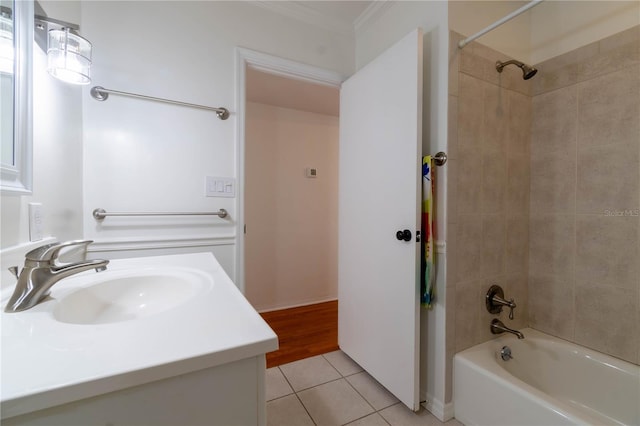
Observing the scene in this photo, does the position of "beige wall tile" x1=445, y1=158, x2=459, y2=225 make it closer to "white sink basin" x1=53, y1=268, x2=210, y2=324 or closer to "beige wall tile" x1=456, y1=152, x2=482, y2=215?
"beige wall tile" x1=456, y1=152, x2=482, y2=215

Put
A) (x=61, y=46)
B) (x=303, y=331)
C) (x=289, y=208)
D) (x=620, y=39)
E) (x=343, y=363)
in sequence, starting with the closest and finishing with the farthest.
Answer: (x=61, y=46), (x=620, y=39), (x=343, y=363), (x=303, y=331), (x=289, y=208)

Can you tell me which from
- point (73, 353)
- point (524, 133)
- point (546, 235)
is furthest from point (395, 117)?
point (73, 353)

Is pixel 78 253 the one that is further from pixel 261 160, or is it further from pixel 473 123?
pixel 473 123

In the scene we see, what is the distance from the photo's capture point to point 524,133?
1606 millimetres

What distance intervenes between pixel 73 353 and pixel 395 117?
4.88 ft

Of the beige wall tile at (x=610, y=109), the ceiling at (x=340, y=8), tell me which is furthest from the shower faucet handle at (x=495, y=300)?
the ceiling at (x=340, y=8)

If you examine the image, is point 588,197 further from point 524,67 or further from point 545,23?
point 545,23

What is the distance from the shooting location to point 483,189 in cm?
143

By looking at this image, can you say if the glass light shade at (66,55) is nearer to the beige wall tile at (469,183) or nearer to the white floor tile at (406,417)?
the beige wall tile at (469,183)

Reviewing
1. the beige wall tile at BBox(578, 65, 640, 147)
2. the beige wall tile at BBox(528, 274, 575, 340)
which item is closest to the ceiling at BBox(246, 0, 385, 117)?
the beige wall tile at BBox(578, 65, 640, 147)

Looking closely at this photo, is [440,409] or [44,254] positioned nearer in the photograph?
[44,254]

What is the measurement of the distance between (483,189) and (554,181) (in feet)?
1.62

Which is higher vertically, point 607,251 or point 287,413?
point 607,251

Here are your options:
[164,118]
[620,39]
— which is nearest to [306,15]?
[164,118]
